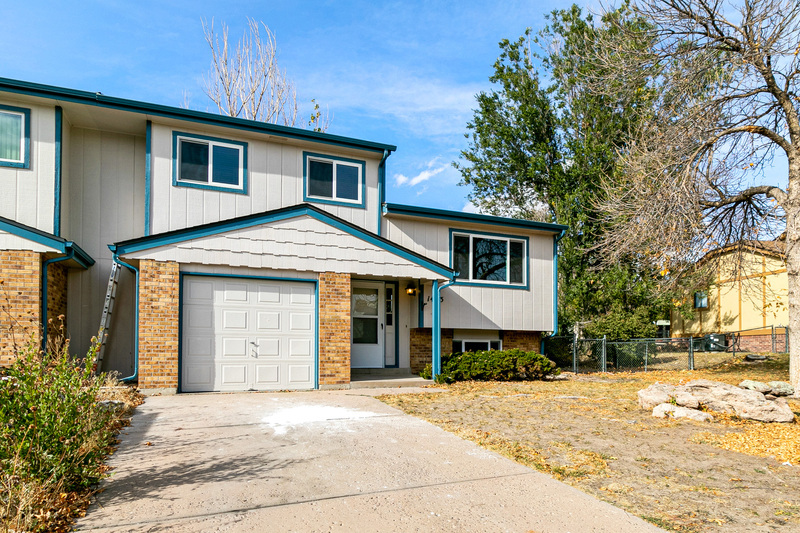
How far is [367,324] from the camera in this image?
14.0m

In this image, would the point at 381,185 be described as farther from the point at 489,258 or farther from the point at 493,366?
the point at 493,366

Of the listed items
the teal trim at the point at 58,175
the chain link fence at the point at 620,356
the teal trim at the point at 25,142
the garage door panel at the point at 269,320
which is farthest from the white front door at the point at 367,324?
the teal trim at the point at 25,142

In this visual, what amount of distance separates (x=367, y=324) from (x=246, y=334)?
147 inches

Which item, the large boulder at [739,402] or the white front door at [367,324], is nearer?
the large boulder at [739,402]

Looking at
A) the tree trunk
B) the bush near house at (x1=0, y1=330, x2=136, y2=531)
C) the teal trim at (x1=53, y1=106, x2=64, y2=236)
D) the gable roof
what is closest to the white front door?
the gable roof

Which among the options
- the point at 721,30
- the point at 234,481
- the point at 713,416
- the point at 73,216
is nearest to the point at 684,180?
the point at 721,30

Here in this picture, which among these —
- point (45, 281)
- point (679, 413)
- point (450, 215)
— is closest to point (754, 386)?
point (679, 413)

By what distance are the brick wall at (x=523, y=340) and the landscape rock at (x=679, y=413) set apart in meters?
7.27

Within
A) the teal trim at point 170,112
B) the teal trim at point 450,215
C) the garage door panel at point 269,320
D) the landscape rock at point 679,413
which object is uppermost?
the teal trim at point 170,112

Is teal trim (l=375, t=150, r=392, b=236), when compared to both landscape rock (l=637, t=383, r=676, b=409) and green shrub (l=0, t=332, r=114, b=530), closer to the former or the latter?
landscape rock (l=637, t=383, r=676, b=409)

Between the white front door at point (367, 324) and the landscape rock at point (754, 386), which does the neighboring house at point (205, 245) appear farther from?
the landscape rock at point (754, 386)

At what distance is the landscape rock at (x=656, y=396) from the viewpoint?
9.16m

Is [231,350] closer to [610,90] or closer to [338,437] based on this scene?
[338,437]

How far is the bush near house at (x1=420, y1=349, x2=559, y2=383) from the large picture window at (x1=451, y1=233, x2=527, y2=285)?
2487 mm
